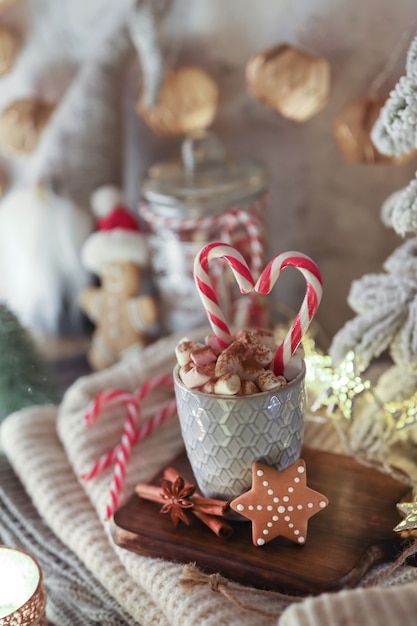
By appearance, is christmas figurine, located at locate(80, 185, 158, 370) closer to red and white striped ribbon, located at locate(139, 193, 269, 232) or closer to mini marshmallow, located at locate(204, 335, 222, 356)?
red and white striped ribbon, located at locate(139, 193, 269, 232)

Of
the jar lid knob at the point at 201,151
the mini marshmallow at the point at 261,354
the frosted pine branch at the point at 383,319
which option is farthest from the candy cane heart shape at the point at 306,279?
the jar lid knob at the point at 201,151

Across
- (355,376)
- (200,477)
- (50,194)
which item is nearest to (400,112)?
(355,376)

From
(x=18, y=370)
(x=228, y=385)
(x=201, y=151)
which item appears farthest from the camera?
(x=201, y=151)

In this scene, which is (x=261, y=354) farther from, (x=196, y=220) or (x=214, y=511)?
(x=196, y=220)

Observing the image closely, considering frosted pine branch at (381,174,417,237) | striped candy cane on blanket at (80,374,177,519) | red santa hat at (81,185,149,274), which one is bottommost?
striped candy cane on blanket at (80,374,177,519)

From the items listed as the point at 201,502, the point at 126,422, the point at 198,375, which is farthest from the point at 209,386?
the point at 126,422

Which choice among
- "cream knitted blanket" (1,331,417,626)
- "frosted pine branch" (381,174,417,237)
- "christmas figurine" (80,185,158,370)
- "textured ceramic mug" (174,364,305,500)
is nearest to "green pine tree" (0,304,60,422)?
"cream knitted blanket" (1,331,417,626)
